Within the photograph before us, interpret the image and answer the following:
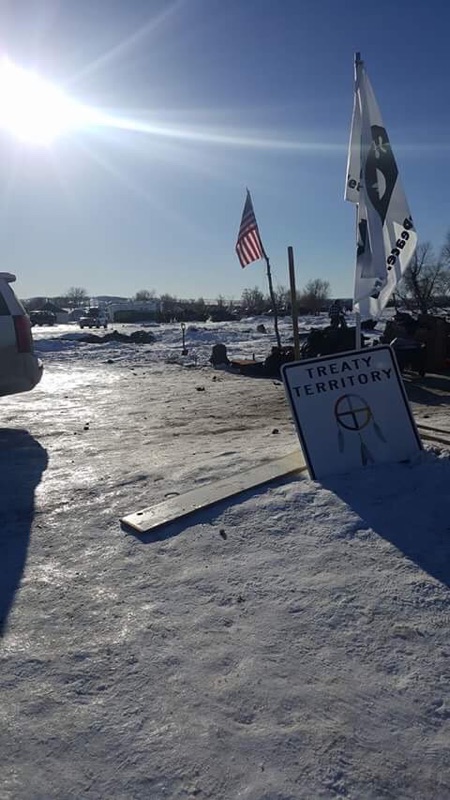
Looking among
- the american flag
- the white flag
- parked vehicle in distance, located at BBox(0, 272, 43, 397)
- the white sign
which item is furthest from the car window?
the american flag

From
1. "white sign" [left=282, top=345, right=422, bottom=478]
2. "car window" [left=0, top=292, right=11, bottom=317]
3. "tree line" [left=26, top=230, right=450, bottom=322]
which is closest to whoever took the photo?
"white sign" [left=282, top=345, right=422, bottom=478]

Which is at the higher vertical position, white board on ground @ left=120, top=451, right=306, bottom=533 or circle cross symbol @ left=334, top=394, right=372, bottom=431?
circle cross symbol @ left=334, top=394, right=372, bottom=431

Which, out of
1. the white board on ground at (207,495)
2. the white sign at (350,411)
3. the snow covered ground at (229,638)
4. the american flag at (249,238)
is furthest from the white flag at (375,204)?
the american flag at (249,238)

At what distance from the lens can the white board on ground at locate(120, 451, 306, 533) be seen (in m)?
3.52

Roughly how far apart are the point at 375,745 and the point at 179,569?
4.65ft

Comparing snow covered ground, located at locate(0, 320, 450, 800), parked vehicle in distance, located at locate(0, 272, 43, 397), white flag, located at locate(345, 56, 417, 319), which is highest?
white flag, located at locate(345, 56, 417, 319)

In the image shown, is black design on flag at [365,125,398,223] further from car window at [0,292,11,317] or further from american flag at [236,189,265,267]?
american flag at [236,189,265,267]

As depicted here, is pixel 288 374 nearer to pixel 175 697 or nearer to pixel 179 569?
pixel 179 569

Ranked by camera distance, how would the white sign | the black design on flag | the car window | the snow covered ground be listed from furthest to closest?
the car window → the black design on flag → the white sign → the snow covered ground

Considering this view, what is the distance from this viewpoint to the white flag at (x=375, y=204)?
4809 millimetres

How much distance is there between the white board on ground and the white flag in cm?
197

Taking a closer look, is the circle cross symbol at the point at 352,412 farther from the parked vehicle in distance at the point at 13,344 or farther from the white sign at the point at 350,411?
the parked vehicle in distance at the point at 13,344

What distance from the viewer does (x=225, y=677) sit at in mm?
2139

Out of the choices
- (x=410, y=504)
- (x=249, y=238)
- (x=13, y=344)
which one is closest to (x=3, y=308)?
(x=13, y=344)
